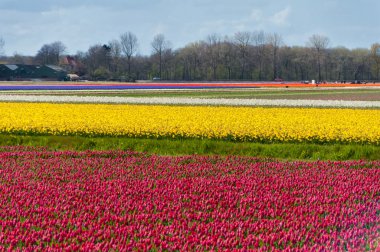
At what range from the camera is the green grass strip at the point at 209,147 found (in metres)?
15.3

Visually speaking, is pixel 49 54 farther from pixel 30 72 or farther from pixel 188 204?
pixel 188 204

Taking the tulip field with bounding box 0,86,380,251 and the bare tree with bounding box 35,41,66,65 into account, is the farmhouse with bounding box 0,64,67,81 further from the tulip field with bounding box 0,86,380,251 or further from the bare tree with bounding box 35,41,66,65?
the tulip field with bounding box 0,86,380,251

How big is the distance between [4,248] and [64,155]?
768 centimetres

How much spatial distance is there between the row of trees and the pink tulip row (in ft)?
382

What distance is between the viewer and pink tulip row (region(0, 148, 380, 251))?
7.04 metres

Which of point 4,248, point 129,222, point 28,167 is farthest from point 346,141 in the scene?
point 4,248

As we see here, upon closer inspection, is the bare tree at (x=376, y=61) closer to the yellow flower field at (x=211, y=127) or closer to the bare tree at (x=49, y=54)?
the bare tree at (x=49, y=54)

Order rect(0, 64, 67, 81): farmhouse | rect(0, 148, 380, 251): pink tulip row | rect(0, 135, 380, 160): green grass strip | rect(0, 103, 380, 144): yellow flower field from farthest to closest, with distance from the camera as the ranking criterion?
rect(0, 64, 67, 81): farmhouse, rect(0, 103, 380, 144): yellow flower field, rect(0, 135, 380, 160): green grass strip, rect(0, 148, 380, 251): pink tulip row

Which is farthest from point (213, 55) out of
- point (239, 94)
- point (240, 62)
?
point (239, 94)

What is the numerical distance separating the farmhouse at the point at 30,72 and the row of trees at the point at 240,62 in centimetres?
1670

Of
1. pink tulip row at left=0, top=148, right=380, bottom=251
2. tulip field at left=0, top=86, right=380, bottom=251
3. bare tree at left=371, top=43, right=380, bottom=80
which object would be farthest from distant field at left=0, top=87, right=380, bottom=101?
bare tree at left=371, top=43, right=380, bottom=80


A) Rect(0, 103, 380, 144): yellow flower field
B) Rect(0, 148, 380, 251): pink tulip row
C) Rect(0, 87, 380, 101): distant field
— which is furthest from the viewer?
Rect(0, 87, 380, 101): distant field

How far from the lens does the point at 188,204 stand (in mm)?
8938

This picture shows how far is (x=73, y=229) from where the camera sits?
7.58m
